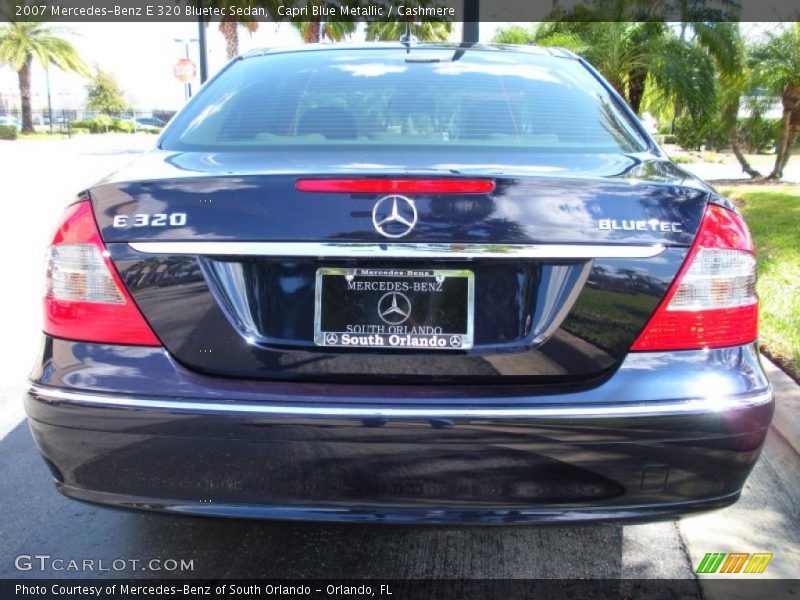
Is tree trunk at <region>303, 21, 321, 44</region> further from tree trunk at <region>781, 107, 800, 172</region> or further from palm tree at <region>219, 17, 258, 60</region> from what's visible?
tree trunk at <region>781, 107, 800, 172</region>

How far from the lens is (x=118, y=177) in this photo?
2.04 m

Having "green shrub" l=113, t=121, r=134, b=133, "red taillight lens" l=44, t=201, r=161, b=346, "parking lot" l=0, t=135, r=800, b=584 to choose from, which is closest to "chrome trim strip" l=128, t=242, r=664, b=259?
"red taillight lens" l=44, t=201, r=161, b=346

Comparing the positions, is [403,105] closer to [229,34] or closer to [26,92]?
[229,34]

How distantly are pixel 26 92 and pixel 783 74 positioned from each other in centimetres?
4046

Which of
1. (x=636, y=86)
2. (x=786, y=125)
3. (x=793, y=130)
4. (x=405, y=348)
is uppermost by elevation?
(x=636, y=86)

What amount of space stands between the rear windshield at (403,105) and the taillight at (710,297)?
542 millimetres

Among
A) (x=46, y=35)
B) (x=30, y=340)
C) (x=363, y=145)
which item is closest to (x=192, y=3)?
(x=30, y=340)

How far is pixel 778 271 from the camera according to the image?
6227mm

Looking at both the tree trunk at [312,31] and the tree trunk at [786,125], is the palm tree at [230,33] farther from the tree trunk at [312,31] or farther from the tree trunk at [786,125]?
the tree trunk at [786,125]

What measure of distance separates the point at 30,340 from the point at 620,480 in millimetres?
4515

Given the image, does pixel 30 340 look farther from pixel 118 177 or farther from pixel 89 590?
pixel 118 177

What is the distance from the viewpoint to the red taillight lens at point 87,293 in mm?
1903

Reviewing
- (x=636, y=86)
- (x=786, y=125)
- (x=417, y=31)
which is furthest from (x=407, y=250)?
(x=417, y=31)

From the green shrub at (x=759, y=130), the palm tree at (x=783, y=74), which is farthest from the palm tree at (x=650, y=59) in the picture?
the green shrub at (x=759, y=130)
